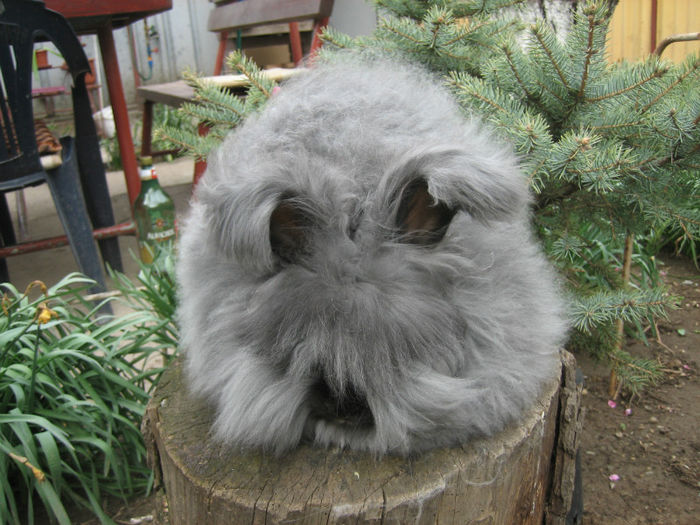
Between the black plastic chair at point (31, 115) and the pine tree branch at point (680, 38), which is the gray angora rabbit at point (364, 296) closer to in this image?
the pine tree branch at point (680, 38)

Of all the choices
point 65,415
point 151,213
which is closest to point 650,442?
point 65,415

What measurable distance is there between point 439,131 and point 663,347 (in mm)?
2490

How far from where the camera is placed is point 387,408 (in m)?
1.29

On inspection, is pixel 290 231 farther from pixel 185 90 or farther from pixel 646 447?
pixel 185 90

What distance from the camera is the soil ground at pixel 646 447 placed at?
7.87 feet

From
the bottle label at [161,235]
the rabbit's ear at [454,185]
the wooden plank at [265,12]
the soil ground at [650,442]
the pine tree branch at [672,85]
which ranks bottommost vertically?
the soil ground at [650,442]

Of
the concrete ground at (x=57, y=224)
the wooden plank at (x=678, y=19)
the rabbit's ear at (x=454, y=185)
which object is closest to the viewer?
the rabbit's ear at (x=454, y=185)

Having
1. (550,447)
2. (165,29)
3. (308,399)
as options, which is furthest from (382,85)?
(165,29)

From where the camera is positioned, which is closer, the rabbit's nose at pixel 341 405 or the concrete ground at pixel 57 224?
the rabbit's nose at pixel 341 405

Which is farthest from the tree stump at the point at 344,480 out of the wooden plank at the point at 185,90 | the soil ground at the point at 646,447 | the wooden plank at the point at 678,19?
the wooden plank at the point at 678,19

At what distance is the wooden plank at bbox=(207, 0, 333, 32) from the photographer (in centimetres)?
423

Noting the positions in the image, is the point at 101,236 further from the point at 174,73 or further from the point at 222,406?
the point at 174,73

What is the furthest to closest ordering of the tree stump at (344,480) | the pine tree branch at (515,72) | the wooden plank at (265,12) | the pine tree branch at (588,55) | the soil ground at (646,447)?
the wooden plank at (265,12), the soil ground at (646,447), the pine tree branch at (515,72), the pine tree branch at (588,55), the tree stump at (344,480)

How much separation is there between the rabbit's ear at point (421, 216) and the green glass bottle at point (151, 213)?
3.27 metres
